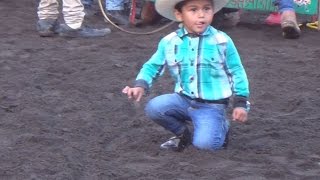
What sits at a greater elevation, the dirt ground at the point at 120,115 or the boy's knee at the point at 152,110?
the boy's knee at the point at 152,110

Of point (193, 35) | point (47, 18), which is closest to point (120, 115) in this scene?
point (193, 35)

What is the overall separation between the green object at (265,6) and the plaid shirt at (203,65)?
3553 mm

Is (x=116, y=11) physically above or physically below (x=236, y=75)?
below

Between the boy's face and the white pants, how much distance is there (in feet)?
10.8

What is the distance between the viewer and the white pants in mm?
7648

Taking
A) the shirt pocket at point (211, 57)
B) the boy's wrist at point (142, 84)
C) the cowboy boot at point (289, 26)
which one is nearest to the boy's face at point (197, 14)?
the shirt pocket at point (211, 57)

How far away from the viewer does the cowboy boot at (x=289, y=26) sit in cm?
777

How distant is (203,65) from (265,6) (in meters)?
3.79

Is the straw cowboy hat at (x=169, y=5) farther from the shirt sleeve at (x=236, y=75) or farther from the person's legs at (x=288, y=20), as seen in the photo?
the person's legs at (x=288, y=20)

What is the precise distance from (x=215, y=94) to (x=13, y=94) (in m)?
1.69

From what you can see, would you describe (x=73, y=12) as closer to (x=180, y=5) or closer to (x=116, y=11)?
(x=116, y=11)

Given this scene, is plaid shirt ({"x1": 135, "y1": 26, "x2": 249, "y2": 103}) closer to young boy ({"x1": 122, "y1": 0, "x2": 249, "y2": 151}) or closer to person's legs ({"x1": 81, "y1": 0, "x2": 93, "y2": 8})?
young boy ({"x1": 122, "y1": 0, "x2": 249, "y2": 151})

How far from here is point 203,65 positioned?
4555mm

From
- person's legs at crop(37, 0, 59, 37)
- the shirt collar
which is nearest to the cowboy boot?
person's legs at crop(37, 0, 59, 37)
